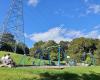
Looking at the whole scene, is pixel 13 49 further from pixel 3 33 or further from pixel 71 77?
pixel 71 77

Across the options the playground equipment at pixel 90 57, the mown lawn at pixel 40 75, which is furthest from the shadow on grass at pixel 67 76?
the playground equipment at pixel 90 57

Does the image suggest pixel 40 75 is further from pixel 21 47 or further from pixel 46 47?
pixel 21 47

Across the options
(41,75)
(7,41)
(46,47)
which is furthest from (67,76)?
(7,41)

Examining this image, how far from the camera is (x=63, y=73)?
63.4ft

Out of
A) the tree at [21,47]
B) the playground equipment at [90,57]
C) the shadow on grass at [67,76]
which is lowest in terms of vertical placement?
the shadow on grass at [67,76]

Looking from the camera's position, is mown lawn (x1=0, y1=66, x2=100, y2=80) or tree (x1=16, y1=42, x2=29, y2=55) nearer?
mown lawn (x1=0, y1=66, x2=100, y2=80)

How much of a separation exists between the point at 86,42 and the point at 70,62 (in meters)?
89.5

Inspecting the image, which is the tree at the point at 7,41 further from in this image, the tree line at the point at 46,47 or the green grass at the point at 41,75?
the green grass at the point at 41,75

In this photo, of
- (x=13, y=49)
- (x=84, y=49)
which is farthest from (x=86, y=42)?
→ (x=13, y=49)

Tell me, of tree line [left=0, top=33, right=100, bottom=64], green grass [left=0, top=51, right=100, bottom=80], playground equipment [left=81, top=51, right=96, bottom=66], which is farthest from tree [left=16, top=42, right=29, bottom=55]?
green grass [left=0, top=51, right=100, bottom=80]

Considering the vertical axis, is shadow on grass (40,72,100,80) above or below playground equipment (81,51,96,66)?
below

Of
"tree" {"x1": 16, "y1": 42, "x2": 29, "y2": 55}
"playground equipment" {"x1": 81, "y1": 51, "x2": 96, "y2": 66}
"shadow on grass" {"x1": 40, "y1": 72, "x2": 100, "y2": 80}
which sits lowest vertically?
"shadow on grass" {"x1": 40, "y1": 72, "x2": 100, "y2": 80}

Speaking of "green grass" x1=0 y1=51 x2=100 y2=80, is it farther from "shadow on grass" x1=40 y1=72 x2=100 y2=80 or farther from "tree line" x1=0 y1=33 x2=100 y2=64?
"tree line" x1=0 y1=33 x2=100 y2=64

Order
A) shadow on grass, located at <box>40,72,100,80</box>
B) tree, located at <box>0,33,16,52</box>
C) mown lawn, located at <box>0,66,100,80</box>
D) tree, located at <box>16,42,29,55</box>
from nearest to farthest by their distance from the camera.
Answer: mown lawn, located at <box>0,66,100,80</box> → shadow on grass, located at <box>40,72,100,80</box> → tree, located at <box>0,33,16,52</box> → tree, located at <box>16,42,29,55</box>
